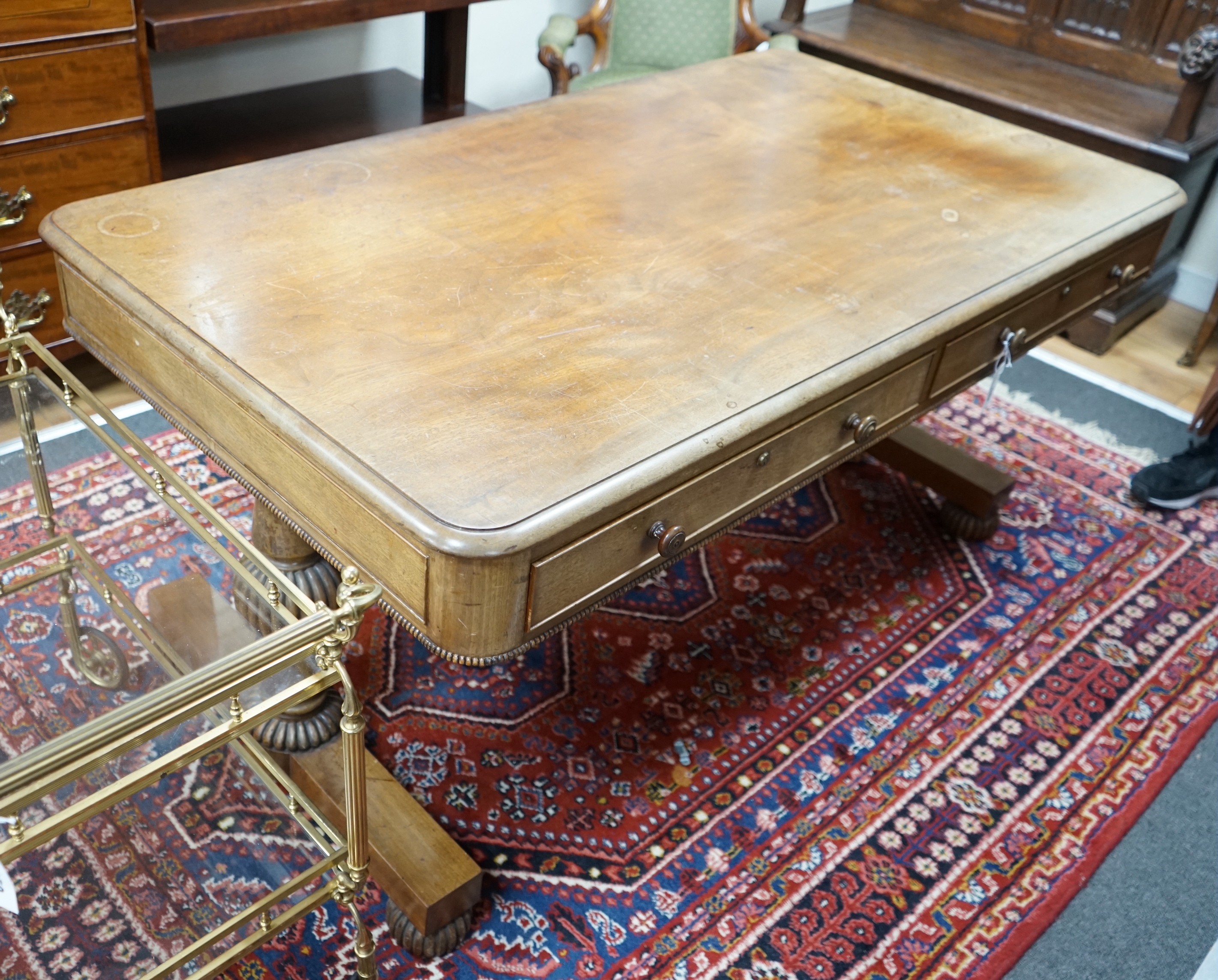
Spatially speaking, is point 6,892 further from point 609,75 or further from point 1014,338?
point 609,75


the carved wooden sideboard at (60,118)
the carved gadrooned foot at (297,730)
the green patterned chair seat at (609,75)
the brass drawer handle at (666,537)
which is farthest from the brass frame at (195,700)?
the green patterned chair seat at (609,75)

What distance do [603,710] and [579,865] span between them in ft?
1.16

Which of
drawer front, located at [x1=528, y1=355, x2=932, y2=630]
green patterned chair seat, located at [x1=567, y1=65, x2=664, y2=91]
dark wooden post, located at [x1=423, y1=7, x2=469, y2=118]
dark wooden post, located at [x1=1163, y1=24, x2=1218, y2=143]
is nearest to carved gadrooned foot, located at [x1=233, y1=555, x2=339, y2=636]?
drawer front, located at [x1=528, y1=355, x2=932, y2=630]

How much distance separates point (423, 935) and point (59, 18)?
6.41ft

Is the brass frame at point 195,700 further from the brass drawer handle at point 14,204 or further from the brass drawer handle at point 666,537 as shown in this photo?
the brass drawer handle at point 14,204

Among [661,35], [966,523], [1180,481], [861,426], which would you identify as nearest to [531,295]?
[861,426]

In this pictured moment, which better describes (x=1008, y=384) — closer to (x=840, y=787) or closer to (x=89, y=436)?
(x=840, y=787)

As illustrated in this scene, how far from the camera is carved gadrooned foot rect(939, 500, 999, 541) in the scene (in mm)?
2680

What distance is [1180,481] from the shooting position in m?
2.89

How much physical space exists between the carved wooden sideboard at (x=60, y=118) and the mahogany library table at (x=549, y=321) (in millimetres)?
802

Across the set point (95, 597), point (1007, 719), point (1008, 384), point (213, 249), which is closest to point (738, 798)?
point (1007, 719)

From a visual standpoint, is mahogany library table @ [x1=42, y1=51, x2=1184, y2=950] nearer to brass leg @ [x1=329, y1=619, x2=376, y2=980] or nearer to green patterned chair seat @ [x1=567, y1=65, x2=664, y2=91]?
brass leg @ [x1=329, y1=619, x2=376, y2=980]

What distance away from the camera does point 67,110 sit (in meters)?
2.44

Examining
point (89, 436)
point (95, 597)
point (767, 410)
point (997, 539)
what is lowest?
point (997, 539)
